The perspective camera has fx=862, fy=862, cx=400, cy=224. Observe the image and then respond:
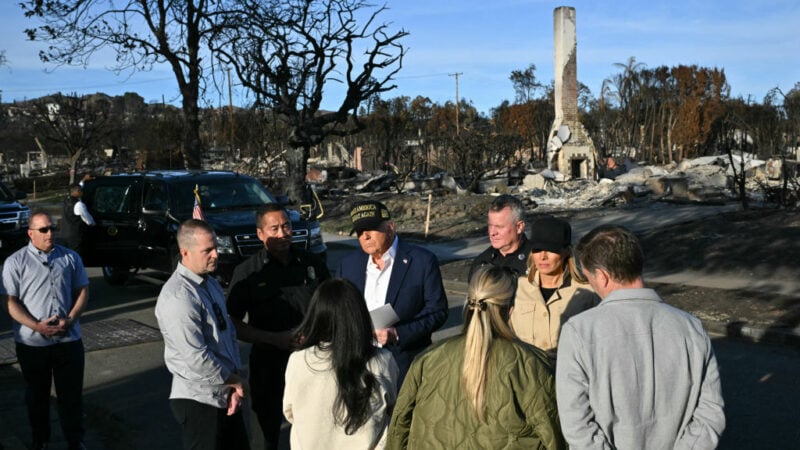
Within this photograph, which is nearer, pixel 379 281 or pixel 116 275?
pixel 379 281

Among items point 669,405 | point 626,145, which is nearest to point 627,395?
point 669,405

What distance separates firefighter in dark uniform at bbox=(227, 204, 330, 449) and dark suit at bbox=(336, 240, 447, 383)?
498 millimetres

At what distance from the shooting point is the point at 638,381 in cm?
326

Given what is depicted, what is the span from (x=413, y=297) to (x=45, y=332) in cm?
292

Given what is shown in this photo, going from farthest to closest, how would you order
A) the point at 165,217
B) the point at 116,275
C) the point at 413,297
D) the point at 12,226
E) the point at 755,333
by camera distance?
1. the point at 12,226
2. the point at 116,275
3. the point at 165,217
4. the point at 755,333
5. the point at 413,297

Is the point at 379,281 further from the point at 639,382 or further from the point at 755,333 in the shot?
the point at 755,333

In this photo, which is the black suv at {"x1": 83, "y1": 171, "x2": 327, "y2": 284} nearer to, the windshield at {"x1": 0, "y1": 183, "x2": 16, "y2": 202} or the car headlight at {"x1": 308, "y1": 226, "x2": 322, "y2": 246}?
the car headlight at {"x1": 308, "y1": 226, "x2": 322, "y2": 246}

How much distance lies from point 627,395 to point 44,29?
29636 mm

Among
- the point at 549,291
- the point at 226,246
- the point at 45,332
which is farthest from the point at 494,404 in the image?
the point at 226,246

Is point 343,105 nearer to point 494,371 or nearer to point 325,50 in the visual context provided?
point 325,50

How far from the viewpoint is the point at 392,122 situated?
174ft

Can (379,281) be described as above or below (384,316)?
above

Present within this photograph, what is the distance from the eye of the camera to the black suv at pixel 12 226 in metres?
18.9

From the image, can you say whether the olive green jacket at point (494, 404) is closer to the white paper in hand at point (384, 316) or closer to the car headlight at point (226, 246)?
the white paper in hand at point (384, 316)
